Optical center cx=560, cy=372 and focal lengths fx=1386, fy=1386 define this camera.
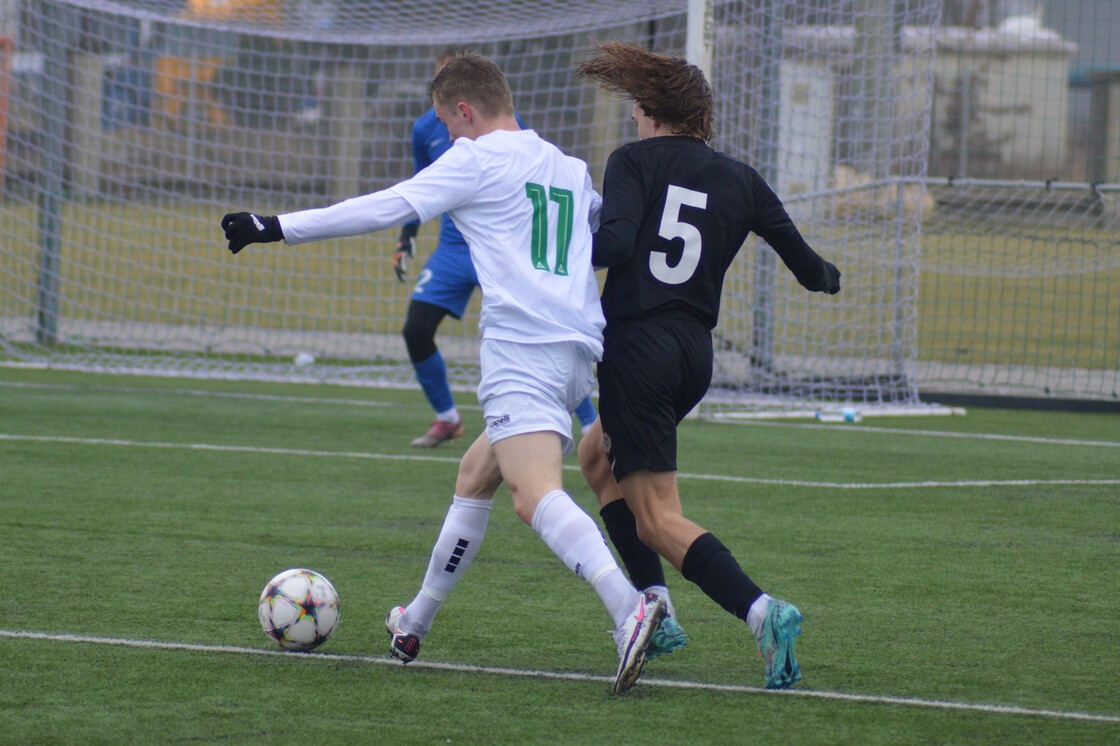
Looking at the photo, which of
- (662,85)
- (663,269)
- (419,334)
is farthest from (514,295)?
(419,334)

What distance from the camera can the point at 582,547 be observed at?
11.0 feet

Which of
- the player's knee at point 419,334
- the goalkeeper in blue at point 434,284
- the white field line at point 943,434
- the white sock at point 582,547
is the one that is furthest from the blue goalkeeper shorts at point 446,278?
the white sock at point 582,547

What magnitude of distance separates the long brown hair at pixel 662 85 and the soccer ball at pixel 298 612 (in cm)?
157

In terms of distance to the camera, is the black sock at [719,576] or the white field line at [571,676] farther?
the black sock at [719,576]

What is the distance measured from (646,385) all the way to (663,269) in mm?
303

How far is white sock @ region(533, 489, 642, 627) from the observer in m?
3.29

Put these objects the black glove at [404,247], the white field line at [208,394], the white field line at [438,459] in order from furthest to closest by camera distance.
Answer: the white field line at [208,394] → the black glove at [404,247] → the white field line at [438,459]

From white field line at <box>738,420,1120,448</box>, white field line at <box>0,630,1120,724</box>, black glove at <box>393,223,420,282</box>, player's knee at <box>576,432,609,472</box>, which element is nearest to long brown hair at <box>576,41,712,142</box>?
player's knee at <box>576,432,609,472</box>

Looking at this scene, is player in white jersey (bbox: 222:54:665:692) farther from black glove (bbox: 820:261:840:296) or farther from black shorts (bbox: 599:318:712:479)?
black glove (bbox: 820:261:840:296)

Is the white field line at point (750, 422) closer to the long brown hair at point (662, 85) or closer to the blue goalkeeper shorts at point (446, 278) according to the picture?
the blue goalkeeper shorts at point (446, 278)

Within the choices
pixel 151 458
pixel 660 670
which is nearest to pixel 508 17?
pixel 151 458

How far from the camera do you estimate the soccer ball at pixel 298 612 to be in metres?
3.70

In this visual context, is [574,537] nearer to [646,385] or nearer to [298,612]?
[646,385]

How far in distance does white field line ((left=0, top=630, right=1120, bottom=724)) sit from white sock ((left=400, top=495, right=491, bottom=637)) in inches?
5.3
